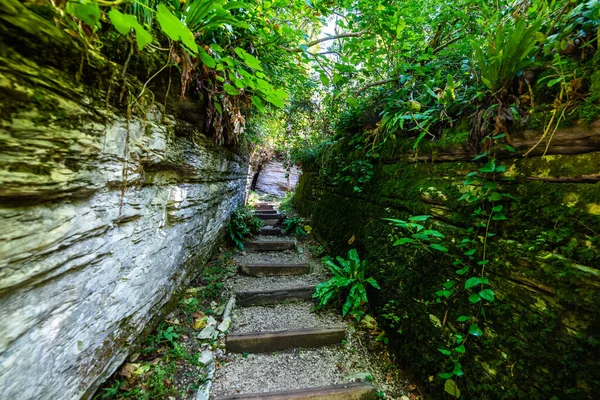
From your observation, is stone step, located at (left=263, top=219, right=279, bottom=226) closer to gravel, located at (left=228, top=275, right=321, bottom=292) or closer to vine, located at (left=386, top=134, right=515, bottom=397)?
gravel, located at (left=228, top=275, right=321, bottom=292)

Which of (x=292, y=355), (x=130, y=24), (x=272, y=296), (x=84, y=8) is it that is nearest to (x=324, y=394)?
(x=292, y=355)

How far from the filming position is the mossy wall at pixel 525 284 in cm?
114

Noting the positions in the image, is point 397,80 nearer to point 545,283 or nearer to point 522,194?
point 522,194

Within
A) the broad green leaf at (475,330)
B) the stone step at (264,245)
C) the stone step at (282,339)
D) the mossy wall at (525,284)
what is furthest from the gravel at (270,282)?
the broad green leaf at (475,330)

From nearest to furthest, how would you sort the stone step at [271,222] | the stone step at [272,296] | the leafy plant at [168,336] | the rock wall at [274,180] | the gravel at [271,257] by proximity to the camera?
the leafy plant at [168,336]
the stone step at [272,296]
the gravel at [271,257]
the stone step at [271,222]
the rock wall at [274,180]

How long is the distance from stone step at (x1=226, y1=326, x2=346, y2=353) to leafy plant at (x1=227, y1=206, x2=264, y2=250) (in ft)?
7.49

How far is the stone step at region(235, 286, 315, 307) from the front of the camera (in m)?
3.03

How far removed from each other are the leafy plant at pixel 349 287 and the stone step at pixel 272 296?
0.21 meters

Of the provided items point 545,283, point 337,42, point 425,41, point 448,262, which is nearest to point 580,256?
point 545,283

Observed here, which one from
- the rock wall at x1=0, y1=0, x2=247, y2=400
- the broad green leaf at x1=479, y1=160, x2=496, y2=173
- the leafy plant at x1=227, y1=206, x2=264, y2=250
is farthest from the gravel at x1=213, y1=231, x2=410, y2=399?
the broad green leaf at x1=479, y1=160, x2=496, y2=173

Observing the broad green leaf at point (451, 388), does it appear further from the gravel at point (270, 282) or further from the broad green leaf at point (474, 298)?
the gravel at point (270, 282)

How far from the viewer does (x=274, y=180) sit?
1464cm

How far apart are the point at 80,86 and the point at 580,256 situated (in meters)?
2.79

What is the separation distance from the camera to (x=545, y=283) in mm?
1285
